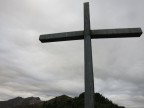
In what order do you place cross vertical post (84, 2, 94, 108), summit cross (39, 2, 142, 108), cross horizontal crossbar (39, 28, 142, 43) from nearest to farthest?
cross vertical post (84, 2, 94, 108) < summit cross (39, 2, 142, 108) < cross horizontal crossbar (39, 28, 142, 43)

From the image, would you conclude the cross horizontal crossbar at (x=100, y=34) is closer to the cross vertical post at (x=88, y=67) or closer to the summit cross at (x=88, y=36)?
the summit cross at (x=88, y=36)

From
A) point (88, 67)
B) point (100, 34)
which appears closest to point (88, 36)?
point (100, 34)

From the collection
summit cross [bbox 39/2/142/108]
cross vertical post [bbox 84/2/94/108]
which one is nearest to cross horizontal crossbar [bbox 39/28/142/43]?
summit cross [bbox 39/2/142/108]

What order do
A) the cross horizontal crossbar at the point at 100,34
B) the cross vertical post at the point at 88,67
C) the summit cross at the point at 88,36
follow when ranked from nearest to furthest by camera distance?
Result: the cross vertical post at the point at 88,67, the summit cross at the point at 88,36, the cross horizontal crossbar at the point at 100,34

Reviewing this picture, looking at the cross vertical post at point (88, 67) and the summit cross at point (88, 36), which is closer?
the cross vertical post at point (88, 67)

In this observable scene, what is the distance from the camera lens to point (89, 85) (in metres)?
7.34

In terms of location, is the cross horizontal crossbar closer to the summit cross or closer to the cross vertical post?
the summit cross

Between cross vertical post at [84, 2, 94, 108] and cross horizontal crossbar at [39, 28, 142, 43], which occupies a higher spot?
cross horizontal crossbar at [39, 28, 142, 43]

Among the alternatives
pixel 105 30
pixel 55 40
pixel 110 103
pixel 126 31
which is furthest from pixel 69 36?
pixel 110 103

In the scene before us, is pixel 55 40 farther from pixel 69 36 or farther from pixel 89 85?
pixel 89 85

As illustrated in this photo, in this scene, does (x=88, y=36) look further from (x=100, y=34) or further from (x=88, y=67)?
(x=88, y=67)

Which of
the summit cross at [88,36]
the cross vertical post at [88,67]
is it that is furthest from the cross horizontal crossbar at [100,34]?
the cross vertical post at [88,67]

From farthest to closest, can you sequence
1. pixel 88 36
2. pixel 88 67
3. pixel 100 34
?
pixel 100 34
pixel 88 36
pixel 88 67

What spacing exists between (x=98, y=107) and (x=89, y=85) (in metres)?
38.1
